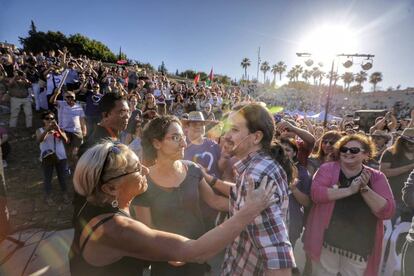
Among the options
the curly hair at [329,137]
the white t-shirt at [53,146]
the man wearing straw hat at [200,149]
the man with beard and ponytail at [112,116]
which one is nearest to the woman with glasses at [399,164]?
the curly hair at [329,137]

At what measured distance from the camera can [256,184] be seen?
151cm

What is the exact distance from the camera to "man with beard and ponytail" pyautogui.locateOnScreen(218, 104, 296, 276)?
Answer: 4.73 feet

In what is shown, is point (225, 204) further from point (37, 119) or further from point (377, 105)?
point (377, 105)

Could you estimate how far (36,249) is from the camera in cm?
407

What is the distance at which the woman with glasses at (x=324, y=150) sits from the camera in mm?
3746

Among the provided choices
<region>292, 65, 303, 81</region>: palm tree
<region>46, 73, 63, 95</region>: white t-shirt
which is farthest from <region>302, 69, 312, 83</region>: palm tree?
<region>46, 73, 63, 95</region>: white t-shirt

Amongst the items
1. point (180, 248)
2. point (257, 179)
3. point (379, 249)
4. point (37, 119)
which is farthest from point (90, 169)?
point (37, 119)

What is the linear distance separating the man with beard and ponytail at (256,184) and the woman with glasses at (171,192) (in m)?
0.52

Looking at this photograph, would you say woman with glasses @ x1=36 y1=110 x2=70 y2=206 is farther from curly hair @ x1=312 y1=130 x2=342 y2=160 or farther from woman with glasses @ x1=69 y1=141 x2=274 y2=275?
curly hair @ x1=312 y1=130 x2=342 y2=160

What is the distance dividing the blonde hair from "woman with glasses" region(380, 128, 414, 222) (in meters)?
3.77

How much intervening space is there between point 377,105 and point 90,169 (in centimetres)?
7808

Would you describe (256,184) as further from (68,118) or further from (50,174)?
(68,118)

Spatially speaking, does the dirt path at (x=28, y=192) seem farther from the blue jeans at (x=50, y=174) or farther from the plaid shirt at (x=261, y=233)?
the plaid shirt at (x=261, y=233)

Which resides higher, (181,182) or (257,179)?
(257,179)
